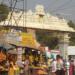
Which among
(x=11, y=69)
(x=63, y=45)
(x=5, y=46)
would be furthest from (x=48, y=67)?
(x=63, y=45)

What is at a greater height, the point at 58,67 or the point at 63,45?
the point at 63,45

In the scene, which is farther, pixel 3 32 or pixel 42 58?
pixel 42 58

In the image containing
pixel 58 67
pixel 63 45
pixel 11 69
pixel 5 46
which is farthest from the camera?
pixel 63 45

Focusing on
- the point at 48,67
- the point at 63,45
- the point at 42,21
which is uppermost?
the point at 42,21

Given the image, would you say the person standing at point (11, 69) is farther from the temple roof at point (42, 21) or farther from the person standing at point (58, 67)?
the temple roof at point (42, 21)

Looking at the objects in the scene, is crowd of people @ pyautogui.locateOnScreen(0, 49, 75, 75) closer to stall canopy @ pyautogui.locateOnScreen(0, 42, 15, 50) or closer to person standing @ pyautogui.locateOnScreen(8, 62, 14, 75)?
person standing @ pyautogui.locateOnScreen(8, 62, 14, 75)

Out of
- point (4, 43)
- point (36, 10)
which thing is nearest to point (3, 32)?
point (4, 43)

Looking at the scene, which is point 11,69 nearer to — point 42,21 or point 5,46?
point 5,46

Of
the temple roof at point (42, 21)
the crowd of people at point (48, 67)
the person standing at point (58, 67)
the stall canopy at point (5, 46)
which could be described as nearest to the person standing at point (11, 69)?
the crowd of people at point (48, 67)

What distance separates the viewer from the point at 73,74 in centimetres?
3002

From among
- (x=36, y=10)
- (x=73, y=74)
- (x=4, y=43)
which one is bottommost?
(x=73, y=74)

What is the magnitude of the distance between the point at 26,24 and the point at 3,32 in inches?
517

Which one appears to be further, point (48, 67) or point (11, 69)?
point (48, 67)

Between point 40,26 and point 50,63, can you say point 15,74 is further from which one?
point 40,26
